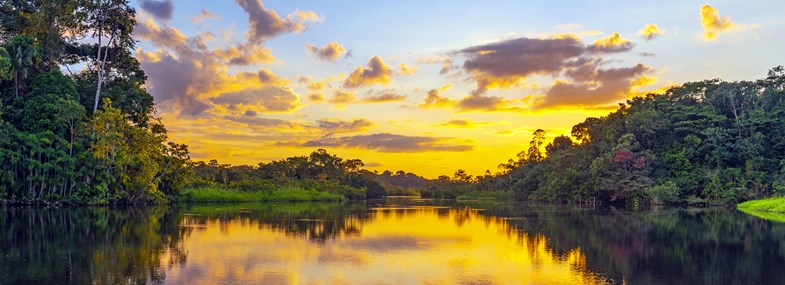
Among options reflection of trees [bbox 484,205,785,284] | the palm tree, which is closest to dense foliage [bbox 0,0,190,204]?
the palm tree

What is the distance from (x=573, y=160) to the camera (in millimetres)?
69750

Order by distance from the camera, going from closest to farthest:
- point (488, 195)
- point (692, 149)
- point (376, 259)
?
1. point (376, 259)
2. point (692, 149)
3. point (488, 195)

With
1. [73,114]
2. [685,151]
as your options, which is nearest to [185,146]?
[73,114]

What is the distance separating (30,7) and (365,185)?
6154cm

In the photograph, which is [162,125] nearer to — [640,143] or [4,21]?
[4,21]

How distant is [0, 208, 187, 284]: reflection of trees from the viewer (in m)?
A: 12.4

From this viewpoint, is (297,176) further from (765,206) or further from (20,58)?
(765,206)

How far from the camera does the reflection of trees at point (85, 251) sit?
12380mm

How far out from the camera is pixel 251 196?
210 ft

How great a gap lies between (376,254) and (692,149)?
4874 centimetres

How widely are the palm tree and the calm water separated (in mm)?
14630

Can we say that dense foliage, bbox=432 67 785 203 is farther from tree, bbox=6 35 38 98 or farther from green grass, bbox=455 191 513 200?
tree, bbox=6 35 38 98

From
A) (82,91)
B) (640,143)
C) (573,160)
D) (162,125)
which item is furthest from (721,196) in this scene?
(82,91)

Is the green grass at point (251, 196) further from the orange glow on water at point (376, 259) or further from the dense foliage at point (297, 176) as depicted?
the orange glow on water at point (376, 259)
